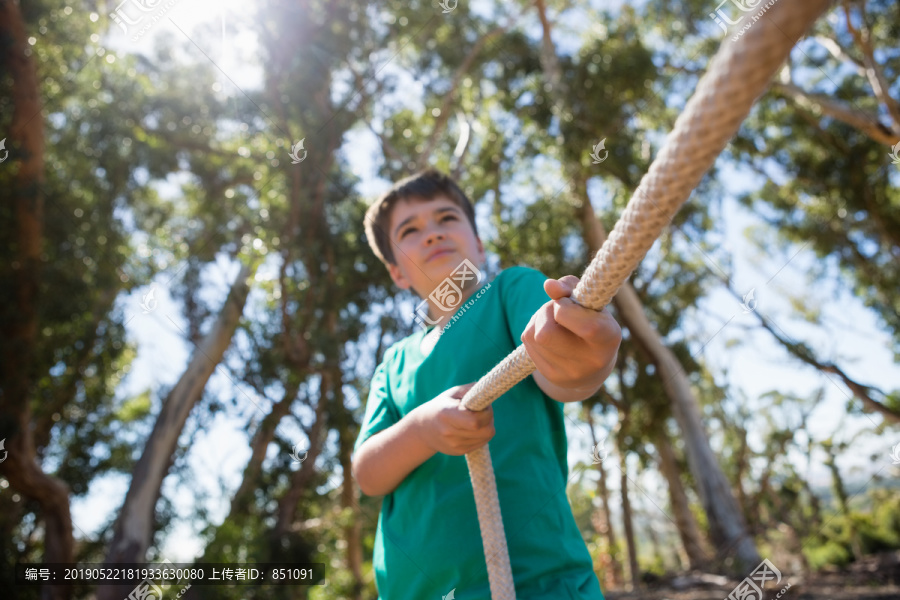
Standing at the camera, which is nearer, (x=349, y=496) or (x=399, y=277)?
(x=399, y=277)

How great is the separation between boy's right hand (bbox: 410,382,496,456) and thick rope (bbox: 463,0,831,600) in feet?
1.11

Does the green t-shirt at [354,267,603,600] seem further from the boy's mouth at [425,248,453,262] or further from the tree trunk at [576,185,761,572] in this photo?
the tree trunk at [576,185,761,572]

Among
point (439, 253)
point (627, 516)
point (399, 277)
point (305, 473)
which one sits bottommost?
point (439, 253)

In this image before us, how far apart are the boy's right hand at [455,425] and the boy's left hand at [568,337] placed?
0.59ft

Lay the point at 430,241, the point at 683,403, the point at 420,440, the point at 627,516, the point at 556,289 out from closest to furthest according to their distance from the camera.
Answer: the point at 556,289
the point at 420,440
the point at 430,241
the point at 683,403
the point at 627,516

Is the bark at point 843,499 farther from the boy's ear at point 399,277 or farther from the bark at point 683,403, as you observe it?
the boy's ear at point 399,277

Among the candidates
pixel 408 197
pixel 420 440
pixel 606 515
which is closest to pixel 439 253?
pixel 408 197

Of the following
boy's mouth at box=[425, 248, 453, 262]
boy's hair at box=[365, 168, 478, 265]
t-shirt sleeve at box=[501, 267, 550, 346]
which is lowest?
t-shirt sleeve at box=[501, 267, 550, 346]

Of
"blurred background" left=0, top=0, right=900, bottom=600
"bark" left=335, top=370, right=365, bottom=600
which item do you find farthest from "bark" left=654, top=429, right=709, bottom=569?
"bark" left=335, top=370, right=365, bottom=600

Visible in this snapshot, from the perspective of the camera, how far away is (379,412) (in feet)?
4.80

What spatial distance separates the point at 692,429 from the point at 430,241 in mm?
6808

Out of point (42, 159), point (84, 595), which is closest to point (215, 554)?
point (84, 595)

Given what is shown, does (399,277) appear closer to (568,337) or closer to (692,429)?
(568,337)

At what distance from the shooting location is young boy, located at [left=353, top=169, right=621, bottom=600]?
941 millimetres
